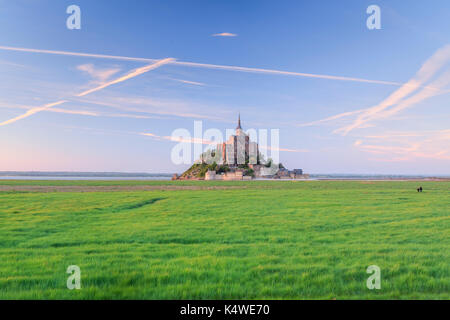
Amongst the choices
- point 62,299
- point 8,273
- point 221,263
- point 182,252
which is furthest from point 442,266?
point 8,273

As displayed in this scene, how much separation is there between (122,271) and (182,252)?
8.78 feet

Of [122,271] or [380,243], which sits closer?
[122,271]

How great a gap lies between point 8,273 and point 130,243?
4.75 metres

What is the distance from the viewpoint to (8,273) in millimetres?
8430

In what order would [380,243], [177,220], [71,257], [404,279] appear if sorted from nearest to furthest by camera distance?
[404,279] < [71,257] < [380,243] < [177,220]

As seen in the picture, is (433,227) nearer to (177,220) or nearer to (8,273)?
(177,220)

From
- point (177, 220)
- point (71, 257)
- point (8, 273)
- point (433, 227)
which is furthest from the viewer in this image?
point (177, 220)

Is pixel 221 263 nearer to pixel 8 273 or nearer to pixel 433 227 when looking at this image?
pixel 8 273

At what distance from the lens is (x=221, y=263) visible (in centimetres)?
930

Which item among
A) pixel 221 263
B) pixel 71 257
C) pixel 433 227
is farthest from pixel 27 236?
pixel 433 227
